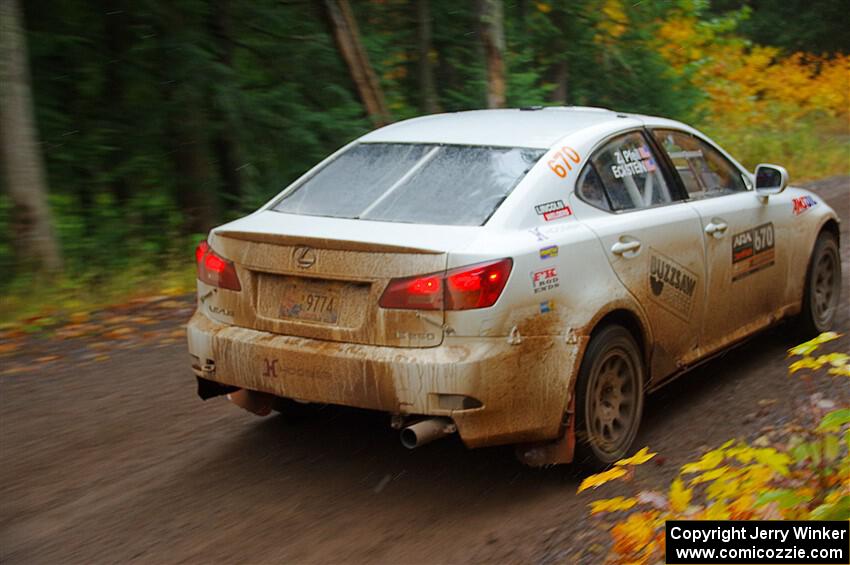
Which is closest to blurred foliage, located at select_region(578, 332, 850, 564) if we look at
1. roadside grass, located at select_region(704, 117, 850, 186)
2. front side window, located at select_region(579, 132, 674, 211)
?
front side window, located at select_region(579, 132, 674, 211)

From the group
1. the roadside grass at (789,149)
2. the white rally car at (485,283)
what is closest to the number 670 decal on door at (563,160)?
the white rally car at (485,283)

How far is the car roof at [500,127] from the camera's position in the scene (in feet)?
17.6

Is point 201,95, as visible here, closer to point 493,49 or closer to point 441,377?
point 493,49

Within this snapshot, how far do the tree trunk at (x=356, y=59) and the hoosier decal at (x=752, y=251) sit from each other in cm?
798

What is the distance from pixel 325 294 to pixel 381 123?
9460 mm

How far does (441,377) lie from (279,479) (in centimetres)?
119

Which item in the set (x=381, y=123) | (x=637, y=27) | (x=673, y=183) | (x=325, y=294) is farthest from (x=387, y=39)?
(x=325, y=294)

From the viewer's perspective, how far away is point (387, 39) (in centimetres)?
1494

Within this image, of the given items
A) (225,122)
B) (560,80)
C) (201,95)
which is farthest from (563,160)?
(560,80)

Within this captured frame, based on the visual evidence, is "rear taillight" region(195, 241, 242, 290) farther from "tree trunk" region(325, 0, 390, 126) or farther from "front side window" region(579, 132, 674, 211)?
"tree trunk" region(325, 0, 390, 126)

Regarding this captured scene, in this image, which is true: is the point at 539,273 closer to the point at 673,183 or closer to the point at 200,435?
the point at 673,183

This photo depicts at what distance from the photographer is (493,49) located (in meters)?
13.4

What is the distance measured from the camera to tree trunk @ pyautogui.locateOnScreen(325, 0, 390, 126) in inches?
532

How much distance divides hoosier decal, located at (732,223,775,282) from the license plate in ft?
8.84
